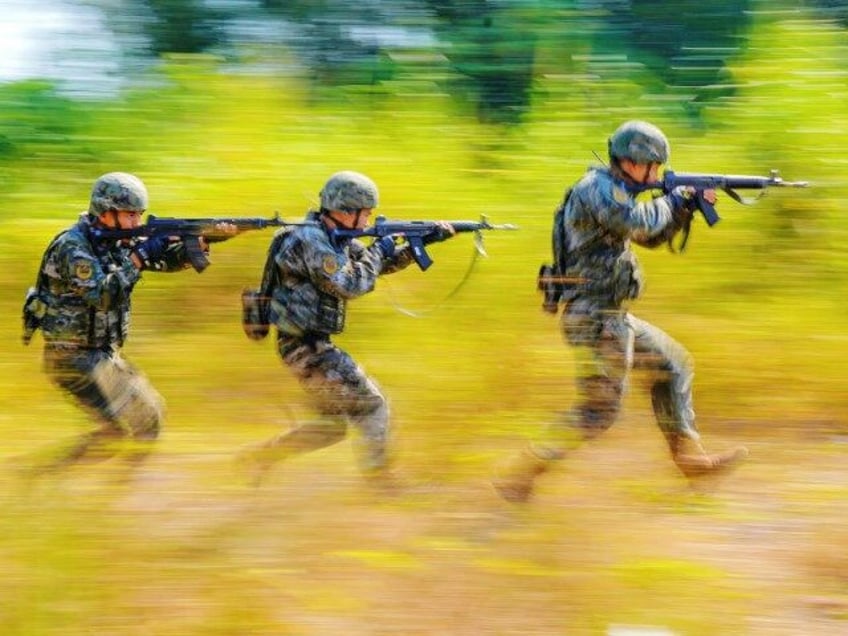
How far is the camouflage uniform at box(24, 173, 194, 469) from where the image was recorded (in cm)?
595

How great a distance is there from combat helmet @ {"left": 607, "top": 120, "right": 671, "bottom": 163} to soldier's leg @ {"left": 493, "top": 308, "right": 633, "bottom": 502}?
2.10 ft

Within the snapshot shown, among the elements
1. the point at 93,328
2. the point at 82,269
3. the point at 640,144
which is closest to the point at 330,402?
the point at 93,328

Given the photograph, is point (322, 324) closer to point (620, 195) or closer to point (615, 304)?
point (615, 304)

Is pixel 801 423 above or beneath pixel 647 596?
beneath

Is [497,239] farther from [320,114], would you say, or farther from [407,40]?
[407,40]

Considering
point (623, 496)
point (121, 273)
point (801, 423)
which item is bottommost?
point (801, 423)

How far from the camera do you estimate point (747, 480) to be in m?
6.17

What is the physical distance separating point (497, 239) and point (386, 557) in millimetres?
3769

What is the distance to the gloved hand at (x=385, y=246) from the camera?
20.2 feet

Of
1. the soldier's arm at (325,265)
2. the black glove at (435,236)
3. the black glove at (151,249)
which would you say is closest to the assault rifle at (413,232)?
the black glove at (435,236)

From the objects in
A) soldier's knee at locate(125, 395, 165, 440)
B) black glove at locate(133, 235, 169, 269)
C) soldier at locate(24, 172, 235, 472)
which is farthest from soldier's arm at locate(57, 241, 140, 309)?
soldier's knee at locate(125, 395, 165, 440)

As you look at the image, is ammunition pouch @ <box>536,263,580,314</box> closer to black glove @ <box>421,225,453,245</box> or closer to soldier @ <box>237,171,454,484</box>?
black glove @ <box>421,225,453,245</box>

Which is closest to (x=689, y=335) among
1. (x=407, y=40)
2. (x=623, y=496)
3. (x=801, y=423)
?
(x=801, y=423)

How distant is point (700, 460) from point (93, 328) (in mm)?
2548
